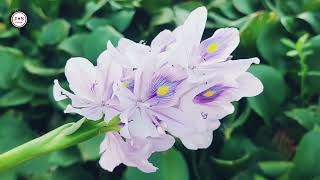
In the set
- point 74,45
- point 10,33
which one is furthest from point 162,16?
point 10,33

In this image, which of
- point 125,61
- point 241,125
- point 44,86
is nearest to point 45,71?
point 44,86

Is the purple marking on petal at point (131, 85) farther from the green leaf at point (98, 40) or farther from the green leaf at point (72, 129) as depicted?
the green leaf at point (98, 40)

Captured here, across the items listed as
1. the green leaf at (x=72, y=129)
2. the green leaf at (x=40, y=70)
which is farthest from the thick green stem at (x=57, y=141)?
the green leaf at (x=40, y=70)

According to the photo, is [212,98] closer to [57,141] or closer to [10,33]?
[57,141]

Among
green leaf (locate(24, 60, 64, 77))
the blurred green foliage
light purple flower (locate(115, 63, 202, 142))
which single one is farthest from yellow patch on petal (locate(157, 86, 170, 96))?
green leaf (locate(24, 60, 64, 77))

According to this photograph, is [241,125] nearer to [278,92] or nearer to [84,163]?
[278,92]

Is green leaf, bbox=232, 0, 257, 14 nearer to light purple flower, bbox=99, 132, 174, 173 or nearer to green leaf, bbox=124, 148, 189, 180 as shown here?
green leaf, bbox=124, 148, 189, 180

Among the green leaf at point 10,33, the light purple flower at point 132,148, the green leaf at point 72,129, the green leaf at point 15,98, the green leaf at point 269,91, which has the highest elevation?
the green leaf at point 72,129
